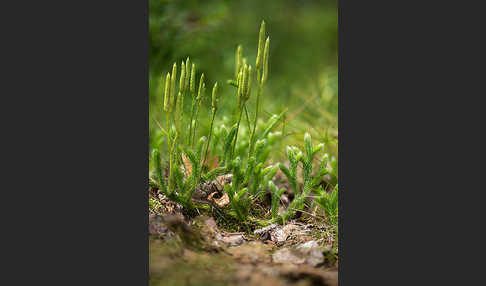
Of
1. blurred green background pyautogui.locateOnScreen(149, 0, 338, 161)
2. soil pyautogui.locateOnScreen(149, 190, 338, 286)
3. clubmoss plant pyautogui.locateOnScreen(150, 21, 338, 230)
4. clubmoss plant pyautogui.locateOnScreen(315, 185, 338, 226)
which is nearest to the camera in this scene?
soil pyautogui.locateOnScreen(149, 190, 338, 286)

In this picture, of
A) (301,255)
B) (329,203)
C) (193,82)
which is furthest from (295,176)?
(193,82)

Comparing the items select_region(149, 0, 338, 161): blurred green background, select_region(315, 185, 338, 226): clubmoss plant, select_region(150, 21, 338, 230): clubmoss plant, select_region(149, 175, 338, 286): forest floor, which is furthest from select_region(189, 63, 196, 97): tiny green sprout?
select_region(315, 185, 338, 226): clubmoss plant

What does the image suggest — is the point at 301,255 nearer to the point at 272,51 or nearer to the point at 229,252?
the point at 229,252

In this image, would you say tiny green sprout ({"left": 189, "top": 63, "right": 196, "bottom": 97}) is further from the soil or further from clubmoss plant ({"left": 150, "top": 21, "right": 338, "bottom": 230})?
the soil

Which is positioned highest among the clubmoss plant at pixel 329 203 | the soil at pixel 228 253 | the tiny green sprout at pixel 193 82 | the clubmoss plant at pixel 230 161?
the tiny green sprout at pixel 193 82

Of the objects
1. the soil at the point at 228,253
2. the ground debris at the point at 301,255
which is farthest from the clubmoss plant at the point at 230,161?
the ground debris at the point at 301,255

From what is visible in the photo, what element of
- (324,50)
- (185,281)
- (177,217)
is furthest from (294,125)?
(324,50)

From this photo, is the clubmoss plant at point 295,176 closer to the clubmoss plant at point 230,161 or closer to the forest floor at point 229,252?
the clubmoss plant at point 230,161

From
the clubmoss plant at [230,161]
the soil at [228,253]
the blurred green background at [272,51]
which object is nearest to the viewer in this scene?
the soil at [228,253]
